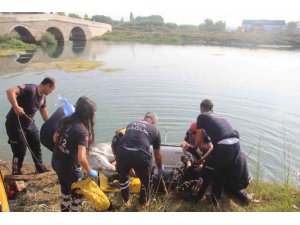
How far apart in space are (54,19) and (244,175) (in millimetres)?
42015

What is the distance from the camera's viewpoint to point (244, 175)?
538 centimetres

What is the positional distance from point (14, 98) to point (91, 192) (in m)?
2.02

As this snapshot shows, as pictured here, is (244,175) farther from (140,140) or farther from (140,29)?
(140,29)

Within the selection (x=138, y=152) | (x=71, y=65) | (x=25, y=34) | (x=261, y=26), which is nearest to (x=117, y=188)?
(x=138, y=152)

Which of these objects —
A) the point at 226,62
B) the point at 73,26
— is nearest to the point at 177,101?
the point at 226,62

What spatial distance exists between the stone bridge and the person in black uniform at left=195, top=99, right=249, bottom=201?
1374 inches

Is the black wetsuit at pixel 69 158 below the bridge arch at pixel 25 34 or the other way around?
below

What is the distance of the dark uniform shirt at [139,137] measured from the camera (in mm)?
4586

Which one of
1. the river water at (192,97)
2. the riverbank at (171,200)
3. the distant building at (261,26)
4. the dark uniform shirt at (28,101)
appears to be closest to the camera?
the riverbank at (171,200)

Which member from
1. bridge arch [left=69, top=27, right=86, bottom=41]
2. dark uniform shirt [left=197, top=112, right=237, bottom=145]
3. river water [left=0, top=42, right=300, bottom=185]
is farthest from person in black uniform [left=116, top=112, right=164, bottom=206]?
bridge arch [left=69, top=27, right=86, bottom=41]

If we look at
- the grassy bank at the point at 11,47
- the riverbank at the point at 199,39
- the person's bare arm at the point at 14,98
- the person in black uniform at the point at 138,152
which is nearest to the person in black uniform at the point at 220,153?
the person in black uniform at the point at 138,152

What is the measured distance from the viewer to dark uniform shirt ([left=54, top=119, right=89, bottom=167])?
13.1ft

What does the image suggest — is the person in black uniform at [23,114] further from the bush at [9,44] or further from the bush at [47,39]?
the bush at [47,39]

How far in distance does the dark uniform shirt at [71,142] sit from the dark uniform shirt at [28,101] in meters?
1.52
